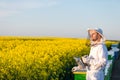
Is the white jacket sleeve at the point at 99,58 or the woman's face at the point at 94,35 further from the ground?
the woman's face at the point at 94,35

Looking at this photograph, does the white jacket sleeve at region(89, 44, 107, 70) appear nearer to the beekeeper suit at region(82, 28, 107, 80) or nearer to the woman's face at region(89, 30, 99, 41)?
the beekeeper suit at region(82, 28, 107, 80)

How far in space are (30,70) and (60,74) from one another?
2.13 m

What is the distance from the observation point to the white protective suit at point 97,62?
8.41 meters

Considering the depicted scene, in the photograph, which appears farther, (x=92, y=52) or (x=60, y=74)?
(x=60, y=74)

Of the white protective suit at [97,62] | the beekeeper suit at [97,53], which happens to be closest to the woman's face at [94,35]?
the beekeeper suit at [97,53]

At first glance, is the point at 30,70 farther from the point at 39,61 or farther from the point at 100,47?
the point at 100,47

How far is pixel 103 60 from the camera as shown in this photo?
8.37 m

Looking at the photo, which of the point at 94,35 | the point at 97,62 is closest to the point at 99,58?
the point at 97,62

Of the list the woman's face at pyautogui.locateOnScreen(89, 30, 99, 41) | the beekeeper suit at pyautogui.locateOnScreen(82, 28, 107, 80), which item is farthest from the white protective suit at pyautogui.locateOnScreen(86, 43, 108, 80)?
the woman's face at pyautogui.locateOnScreen(89, 30, 99, 41)

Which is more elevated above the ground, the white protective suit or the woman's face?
the woman's face

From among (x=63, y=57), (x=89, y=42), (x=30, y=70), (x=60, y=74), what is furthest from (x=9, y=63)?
(x=63, y=57)

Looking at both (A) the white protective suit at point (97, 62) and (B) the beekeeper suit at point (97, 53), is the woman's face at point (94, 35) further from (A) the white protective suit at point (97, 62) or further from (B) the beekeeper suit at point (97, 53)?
(A) the white protective suit at point (97, 62)

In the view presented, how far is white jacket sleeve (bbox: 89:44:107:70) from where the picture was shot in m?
8.39

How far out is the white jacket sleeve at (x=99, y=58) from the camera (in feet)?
27.5
